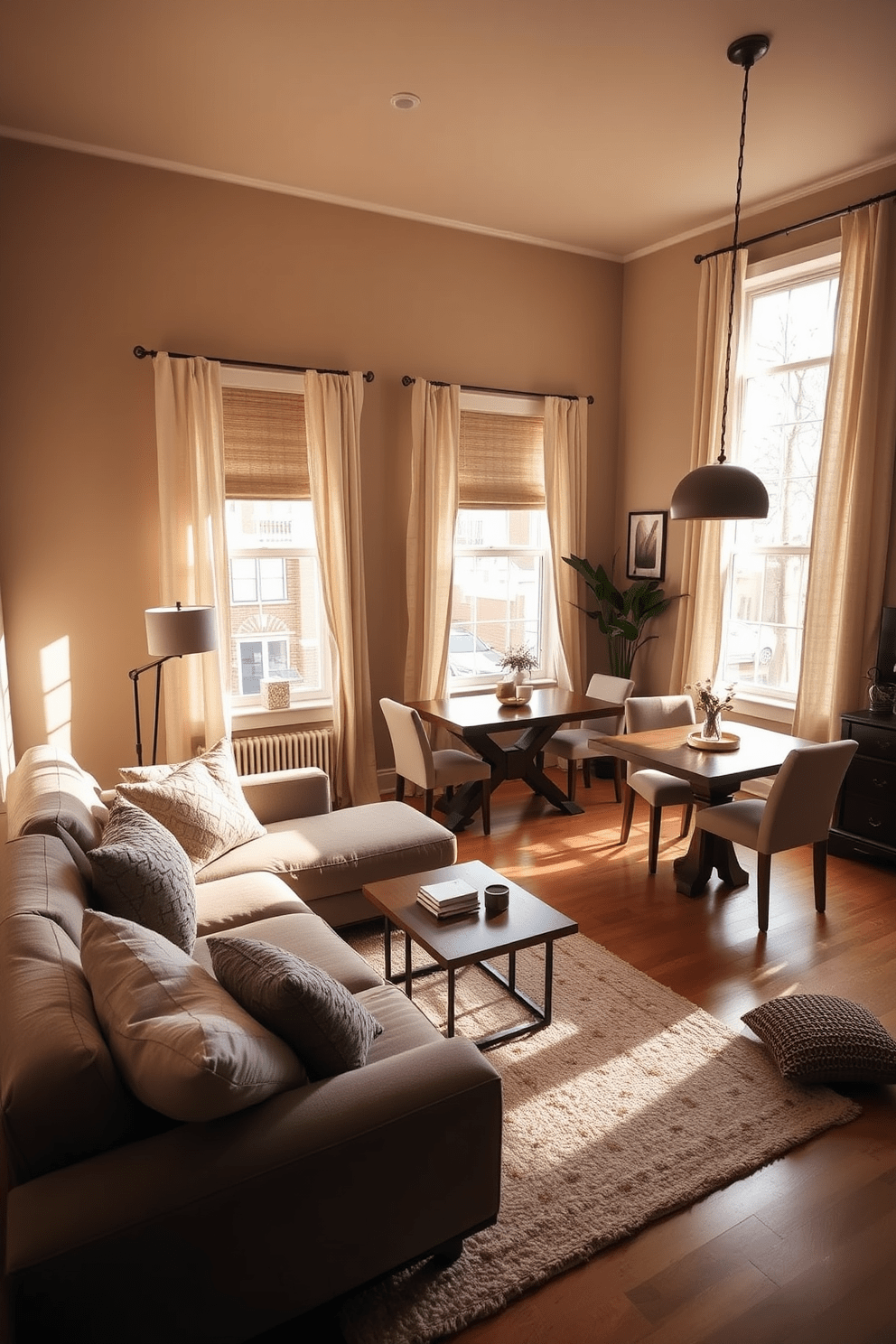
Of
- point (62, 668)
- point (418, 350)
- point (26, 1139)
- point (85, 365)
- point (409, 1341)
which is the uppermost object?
point (418, 350)

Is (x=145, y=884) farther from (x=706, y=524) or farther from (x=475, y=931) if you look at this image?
(x=706, y=524)

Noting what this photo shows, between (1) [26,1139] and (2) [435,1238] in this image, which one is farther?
(2) [435,1238]

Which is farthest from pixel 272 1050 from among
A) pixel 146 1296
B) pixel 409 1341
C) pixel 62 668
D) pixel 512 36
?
pixel 512 36

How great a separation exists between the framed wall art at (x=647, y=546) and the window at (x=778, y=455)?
0.57 metres

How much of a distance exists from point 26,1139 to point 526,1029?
5.98 feet

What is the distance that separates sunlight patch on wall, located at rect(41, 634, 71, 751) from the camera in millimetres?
4434

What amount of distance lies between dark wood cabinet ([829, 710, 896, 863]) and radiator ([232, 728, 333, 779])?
2993 millimetres

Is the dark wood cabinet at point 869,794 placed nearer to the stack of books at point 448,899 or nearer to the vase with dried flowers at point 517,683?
the vase with dried flowers at point 517,683

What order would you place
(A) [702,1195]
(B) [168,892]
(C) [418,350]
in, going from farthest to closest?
1. (C) [418,350]
2. (B) [168,892]
3. (A) [702,1195]

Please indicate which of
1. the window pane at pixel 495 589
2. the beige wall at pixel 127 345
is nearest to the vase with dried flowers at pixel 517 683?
the window pane at pixel 495 589

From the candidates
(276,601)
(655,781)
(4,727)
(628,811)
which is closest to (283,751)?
(276,601)

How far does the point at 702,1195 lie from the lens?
87.0 inches

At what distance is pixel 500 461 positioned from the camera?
228 inches

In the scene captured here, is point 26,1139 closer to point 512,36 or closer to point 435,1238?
point 435,1238
